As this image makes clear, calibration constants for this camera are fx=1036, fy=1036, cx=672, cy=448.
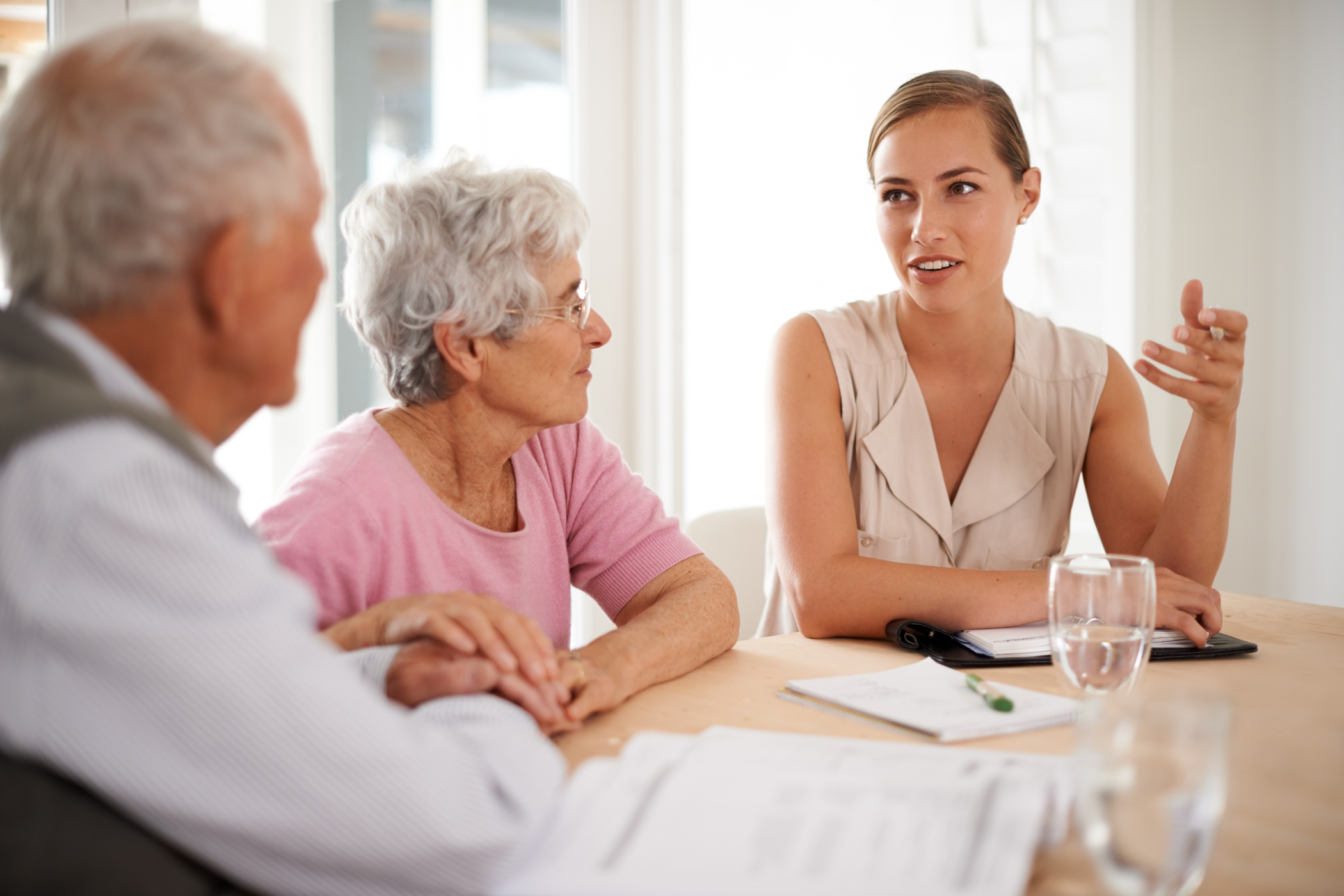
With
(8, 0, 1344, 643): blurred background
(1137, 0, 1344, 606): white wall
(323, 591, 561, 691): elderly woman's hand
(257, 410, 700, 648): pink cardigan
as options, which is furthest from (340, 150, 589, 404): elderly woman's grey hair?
(1137, 0, 1344, 606): white wall

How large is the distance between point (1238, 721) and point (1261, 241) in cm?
204

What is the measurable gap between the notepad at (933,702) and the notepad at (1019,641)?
0.38 ft

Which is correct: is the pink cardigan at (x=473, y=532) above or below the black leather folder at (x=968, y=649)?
above

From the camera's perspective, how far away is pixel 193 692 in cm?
61

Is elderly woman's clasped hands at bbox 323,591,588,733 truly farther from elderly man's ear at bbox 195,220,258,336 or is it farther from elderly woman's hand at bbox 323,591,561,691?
elderly man's ear at bbox 195,220,258,336

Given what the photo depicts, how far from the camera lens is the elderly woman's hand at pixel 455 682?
99 centimetres

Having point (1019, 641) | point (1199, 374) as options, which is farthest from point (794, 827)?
point (1199, 374)

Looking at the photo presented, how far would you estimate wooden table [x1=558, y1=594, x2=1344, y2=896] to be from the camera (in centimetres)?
78

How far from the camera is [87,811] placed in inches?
24.9

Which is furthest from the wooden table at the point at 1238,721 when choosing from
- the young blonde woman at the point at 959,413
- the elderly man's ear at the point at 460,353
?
the elderly man's ear at the point at 460,353

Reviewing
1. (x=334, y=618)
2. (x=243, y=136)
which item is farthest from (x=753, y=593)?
(x=243, y=136)

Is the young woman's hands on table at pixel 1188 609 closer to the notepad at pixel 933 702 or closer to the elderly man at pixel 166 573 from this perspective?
the notepad at pixel 933 702

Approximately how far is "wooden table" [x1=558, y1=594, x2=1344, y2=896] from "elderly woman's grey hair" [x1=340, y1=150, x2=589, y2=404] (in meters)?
0.56

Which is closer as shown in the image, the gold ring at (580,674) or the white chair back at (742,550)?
the gold ring at (580,674)
